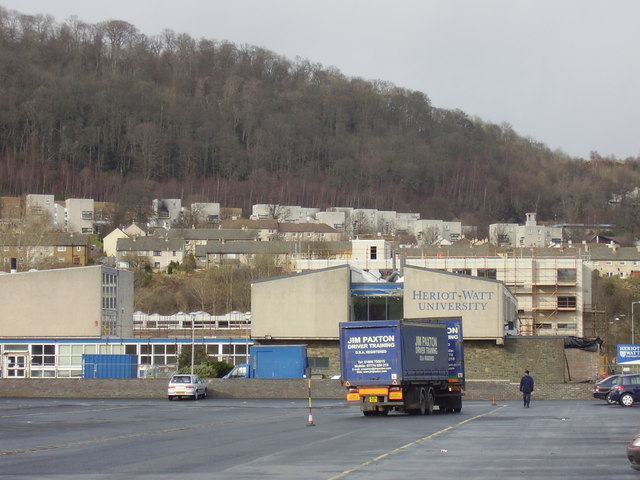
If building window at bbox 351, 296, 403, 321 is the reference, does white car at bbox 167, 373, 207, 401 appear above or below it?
below

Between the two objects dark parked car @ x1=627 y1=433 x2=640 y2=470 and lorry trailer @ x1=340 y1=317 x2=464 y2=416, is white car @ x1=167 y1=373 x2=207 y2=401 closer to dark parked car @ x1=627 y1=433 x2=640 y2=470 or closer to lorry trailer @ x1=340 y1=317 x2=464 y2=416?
lorry trailer @ x1=340 y1=317 x2=464 y2=416

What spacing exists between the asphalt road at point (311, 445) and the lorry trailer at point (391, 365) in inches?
33.8

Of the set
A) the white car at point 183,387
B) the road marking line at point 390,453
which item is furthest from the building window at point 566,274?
the road marking line at point 390,453

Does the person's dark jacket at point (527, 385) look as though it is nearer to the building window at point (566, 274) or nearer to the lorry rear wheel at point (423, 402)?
the lorry rear wheel at point (423, 402)

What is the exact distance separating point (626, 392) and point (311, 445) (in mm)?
25766

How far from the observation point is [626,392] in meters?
46.6

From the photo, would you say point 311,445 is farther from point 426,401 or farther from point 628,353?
point 628,353

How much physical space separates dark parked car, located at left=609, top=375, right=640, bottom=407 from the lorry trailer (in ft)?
36.9

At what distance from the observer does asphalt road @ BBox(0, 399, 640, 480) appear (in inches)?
753

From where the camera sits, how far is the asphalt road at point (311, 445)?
1912 cm

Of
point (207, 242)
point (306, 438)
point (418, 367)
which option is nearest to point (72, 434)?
point (306, 438)

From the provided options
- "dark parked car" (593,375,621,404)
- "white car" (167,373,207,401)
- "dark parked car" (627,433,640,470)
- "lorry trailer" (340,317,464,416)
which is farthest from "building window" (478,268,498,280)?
"dark parked car" (627,433,640,470)

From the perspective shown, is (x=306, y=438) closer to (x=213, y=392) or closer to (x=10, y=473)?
(x=10, y=473)

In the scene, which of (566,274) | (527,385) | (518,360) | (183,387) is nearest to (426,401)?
(527,385)
